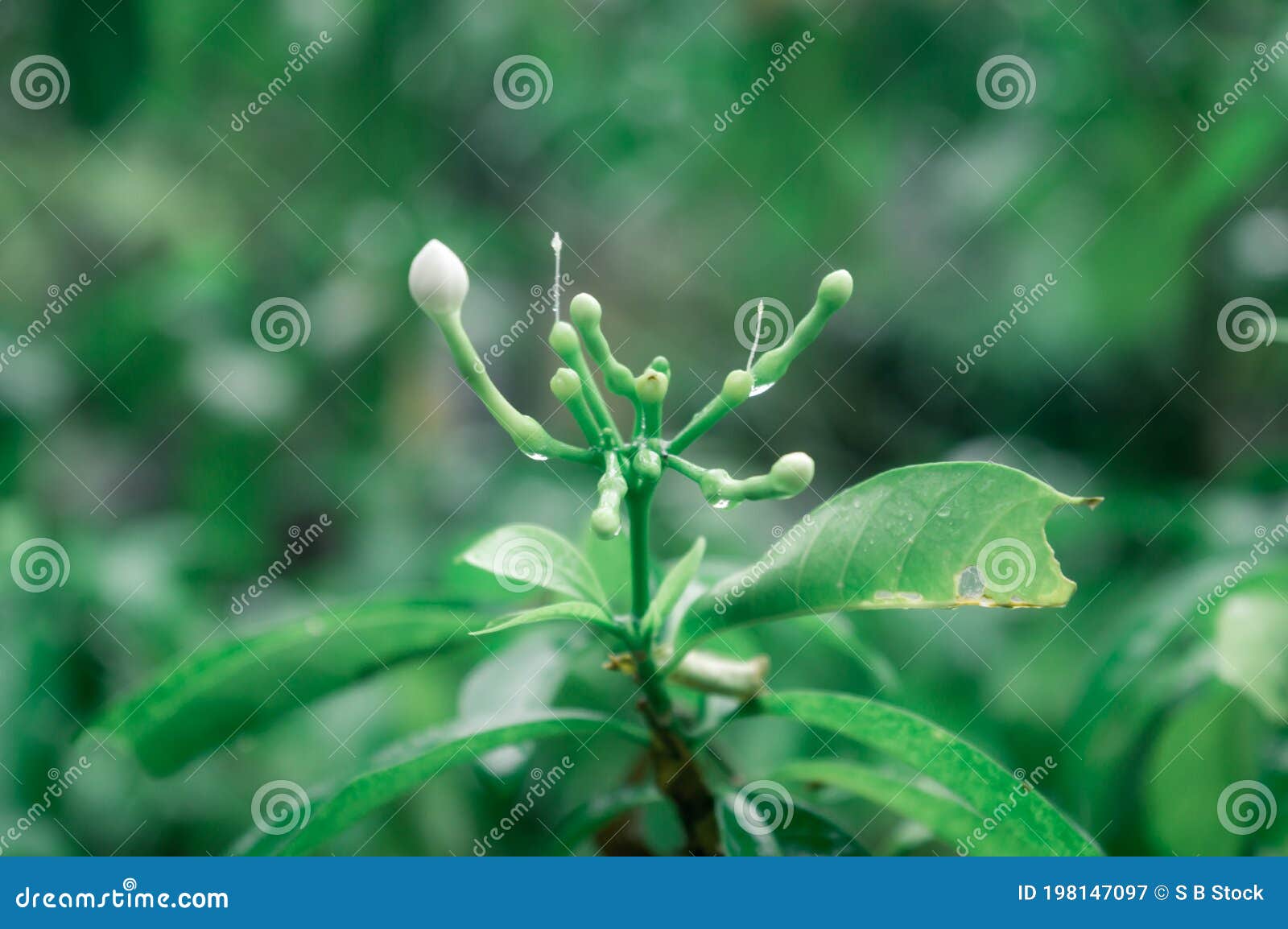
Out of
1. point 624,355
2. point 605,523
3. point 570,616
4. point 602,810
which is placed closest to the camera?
point 605,523

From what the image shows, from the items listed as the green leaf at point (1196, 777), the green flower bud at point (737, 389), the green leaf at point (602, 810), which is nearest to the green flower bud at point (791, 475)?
the green flower bud at point (737, 389)

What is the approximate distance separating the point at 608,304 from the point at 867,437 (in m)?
1.01

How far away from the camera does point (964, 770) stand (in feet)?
2.85

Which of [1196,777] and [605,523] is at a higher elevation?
[1196,777]

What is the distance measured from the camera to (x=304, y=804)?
1.02m

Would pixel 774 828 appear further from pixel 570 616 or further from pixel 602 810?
pixel 570 616

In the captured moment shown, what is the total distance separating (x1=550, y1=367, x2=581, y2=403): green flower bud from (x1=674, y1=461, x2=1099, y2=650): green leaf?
A: 223mm

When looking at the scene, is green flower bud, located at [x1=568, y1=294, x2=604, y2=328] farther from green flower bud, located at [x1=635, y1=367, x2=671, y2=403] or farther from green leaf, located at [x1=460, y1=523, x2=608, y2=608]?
green leaf, located at [x1=460, y1=523, x2=608, y2=608]

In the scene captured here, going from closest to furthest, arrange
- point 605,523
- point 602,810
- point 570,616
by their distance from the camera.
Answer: point 605,523 < point 570,616 < point 602,810

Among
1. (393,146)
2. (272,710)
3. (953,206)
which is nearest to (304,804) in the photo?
(272,710)

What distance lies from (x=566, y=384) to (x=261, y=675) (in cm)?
53

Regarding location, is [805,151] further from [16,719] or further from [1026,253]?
[16,719]

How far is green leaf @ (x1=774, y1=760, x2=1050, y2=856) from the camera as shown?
3.15ft

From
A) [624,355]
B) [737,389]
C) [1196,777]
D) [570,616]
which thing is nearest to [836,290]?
[737,389]
